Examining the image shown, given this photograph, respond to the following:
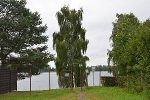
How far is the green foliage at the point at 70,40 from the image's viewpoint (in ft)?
105

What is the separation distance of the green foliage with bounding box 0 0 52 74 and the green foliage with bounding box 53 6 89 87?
714cm

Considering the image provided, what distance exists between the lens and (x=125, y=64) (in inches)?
842

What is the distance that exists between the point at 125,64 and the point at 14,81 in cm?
886

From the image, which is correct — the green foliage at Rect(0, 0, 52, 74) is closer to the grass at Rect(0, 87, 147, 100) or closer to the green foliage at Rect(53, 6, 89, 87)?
the grass at Rect(0, 87, 147, 100)

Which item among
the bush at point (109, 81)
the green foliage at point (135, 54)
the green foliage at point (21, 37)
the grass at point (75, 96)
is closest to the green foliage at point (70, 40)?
the bush at point (109, 81)

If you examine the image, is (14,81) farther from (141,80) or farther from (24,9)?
(141,80)

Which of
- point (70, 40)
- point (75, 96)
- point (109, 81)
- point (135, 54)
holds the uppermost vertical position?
point (70, 40)

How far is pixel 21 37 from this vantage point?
2298cm

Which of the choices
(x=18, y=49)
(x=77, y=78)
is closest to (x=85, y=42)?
(x=77, y=78)

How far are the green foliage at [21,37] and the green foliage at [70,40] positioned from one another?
7.14 meters

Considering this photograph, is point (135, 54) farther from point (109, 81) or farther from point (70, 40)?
point (70, 40)

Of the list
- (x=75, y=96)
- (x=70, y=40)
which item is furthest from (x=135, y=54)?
(x=70, y=40)

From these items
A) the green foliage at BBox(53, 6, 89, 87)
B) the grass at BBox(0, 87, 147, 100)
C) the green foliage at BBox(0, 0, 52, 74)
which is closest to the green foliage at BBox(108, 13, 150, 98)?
the grass at BBox(0, 87, 147, 100)

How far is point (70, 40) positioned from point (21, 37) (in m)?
10.9
